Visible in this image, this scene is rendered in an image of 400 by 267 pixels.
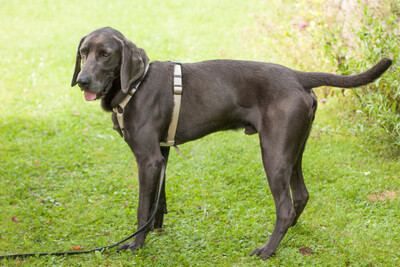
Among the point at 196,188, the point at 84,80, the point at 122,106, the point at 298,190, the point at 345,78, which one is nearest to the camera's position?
the point at 84,80

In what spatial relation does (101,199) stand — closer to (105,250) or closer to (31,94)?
(105,250)

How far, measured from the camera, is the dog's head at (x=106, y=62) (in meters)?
3.58

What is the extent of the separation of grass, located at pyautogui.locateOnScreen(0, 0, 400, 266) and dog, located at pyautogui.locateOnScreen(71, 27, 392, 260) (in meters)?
0.41

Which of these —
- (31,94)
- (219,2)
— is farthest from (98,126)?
(219,2)

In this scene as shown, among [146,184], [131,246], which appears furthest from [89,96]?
[131,246]

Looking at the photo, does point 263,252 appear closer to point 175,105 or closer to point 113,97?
point 175,105

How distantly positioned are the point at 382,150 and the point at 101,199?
3.40 meters

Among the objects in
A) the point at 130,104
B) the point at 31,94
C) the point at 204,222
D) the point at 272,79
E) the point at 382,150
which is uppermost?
the point at 272,79

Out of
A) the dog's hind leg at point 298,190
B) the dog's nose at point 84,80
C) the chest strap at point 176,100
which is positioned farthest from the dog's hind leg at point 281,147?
the dog's nose at point 84,80

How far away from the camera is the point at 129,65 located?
366 centimetres

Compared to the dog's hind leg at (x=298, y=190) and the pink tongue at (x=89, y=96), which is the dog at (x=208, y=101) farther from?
the dog's hind leg at (x=298, y=190)

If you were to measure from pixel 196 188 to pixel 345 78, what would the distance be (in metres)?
2.20

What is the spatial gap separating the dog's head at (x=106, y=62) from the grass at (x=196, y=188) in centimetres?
147

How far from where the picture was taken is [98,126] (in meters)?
7.35
